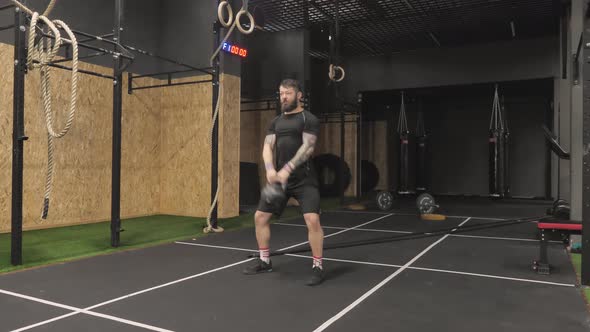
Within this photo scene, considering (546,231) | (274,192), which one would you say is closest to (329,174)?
(546,231)

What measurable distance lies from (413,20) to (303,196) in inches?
221

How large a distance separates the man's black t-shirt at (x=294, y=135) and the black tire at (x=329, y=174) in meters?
6.49

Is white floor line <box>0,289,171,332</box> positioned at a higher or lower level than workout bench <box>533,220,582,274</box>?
lower

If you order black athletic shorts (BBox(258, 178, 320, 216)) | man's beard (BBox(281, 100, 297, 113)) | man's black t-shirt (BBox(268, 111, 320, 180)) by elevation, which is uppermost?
man's beard (BBox(281, 100, 297, 113))

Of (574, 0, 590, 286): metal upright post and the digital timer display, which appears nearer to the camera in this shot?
(574, 0, 590, 286): metal upright post

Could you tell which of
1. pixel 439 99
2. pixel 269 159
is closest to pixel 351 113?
pixel 439 99

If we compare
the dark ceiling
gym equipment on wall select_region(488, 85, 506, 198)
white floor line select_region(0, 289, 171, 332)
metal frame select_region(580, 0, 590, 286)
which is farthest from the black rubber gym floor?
the dark ceiling

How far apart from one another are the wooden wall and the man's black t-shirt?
2946 mm

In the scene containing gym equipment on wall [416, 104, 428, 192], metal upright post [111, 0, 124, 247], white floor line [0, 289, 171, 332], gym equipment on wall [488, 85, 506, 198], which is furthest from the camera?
gym equipment on wall [416, 104, 428, 192]

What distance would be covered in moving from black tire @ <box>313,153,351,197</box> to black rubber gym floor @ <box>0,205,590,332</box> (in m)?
5.27

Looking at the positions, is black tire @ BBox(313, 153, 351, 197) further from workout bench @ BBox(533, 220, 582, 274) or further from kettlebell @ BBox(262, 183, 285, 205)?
kettlebell @ BBox(262, 183, 285, 205)

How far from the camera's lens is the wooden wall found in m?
4.52

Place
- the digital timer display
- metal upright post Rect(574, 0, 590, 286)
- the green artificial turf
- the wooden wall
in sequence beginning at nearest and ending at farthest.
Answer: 1. metal upright post Rect(574, 0, 590, 286)
2. the green artificial turf
3. the wooden wall
4. the digital timer display

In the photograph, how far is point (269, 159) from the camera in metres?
2.71
